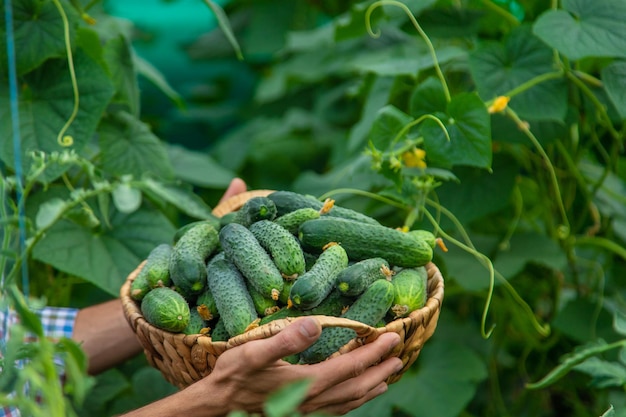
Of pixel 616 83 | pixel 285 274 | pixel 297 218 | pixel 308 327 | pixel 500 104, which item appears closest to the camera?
pixel 308 327

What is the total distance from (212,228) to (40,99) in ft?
2.28

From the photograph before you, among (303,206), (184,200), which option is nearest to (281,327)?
(303,206)

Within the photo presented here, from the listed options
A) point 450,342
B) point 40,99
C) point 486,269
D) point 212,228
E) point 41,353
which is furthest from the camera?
point 450,342

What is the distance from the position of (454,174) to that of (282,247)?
2.73 feet

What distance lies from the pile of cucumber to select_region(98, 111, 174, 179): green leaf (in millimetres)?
547

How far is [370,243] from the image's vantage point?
4.77ft

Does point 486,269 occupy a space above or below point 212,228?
below

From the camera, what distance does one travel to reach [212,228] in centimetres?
153

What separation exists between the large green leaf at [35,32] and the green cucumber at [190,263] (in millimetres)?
683

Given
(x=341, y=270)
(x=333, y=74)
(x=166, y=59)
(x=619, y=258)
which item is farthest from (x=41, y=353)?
(x=166, y=59)

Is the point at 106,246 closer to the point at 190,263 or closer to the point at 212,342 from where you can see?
the point at 190,263

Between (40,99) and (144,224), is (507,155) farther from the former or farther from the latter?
(40,99)

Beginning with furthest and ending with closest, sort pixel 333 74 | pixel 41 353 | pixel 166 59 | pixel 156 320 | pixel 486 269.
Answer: pixel 166 59 < pixel 333 74 < pixel 486 269 < pixel 156 320 < pixel 41 353

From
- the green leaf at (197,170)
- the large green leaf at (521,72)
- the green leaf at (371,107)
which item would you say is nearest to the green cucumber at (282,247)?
the large green leaf at (521,72)
